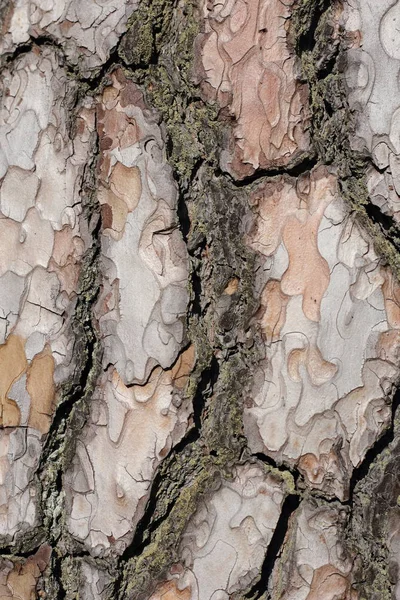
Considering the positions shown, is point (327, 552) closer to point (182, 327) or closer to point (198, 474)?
point (198, 474)

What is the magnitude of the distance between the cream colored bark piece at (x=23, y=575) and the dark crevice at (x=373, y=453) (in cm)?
33

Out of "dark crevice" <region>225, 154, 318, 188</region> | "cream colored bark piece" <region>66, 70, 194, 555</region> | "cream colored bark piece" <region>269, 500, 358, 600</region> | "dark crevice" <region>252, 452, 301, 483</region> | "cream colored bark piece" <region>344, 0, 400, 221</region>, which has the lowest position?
"cream colored bark piece" <region>269, 500, 358, 600</region>

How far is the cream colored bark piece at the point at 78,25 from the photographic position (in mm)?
801

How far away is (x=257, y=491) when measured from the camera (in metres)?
0.78

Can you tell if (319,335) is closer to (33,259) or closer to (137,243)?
(137,243)

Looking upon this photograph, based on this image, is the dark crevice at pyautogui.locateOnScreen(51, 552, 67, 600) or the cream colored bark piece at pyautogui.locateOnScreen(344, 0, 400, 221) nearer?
the cream colored bark piece at pyautogui.locateOnScreen(344, 0, 400, 221)

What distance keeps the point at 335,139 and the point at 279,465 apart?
1.06 feet

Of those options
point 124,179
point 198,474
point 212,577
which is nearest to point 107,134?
point 124,179

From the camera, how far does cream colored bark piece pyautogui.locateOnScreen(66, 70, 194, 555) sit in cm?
78

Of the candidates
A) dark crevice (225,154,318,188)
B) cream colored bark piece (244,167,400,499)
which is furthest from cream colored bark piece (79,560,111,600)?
dark crevice (225,154,318,188)

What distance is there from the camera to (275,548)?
31.0 inches

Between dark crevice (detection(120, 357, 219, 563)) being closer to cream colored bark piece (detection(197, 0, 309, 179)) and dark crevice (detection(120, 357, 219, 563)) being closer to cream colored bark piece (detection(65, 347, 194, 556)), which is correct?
cream colored bark piece (detection(65, 347, 194, 556))

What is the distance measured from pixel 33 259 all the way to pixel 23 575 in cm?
34

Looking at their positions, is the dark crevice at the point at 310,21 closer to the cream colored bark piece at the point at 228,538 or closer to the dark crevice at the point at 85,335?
the dark crevice at the point at 85,335
